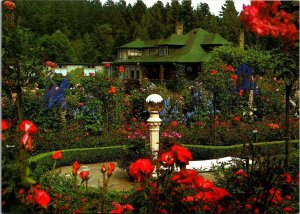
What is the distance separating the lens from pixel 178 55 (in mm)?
33938

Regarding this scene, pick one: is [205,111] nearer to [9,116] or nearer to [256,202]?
[9,116]

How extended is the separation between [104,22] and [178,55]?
29.1 meters

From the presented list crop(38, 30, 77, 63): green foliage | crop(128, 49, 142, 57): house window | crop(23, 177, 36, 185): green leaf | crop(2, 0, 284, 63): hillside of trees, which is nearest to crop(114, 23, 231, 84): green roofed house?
crop(128, 49, 142, 57): house window

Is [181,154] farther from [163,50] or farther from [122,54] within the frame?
[122,54]

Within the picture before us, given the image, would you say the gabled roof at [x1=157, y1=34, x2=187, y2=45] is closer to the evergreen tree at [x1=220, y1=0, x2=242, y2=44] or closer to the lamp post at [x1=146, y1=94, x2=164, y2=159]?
the evergreen tree at [x1=220, y1=0, x2=242, y2=44]

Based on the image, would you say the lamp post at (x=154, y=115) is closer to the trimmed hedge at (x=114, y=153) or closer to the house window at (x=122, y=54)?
the trimmed hedge at (x=114, y=153)

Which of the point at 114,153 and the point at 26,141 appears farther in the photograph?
the point at 114,153

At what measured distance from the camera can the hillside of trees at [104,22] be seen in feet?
151

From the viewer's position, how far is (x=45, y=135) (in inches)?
403

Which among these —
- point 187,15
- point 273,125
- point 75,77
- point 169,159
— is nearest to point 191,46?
point 75,77

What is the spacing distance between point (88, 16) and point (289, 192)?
5837 centimetres

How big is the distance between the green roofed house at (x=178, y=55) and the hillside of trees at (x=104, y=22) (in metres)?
8.03

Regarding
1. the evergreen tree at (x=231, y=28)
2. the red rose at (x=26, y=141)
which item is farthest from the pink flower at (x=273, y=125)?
the evergreen tree at (x=231, y=28)

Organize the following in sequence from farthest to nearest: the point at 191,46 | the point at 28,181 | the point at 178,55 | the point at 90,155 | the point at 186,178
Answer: the point at 191,46 < the point at 178,55 < the point at 90,155 < the point at 186,178 < the point at 28,181
